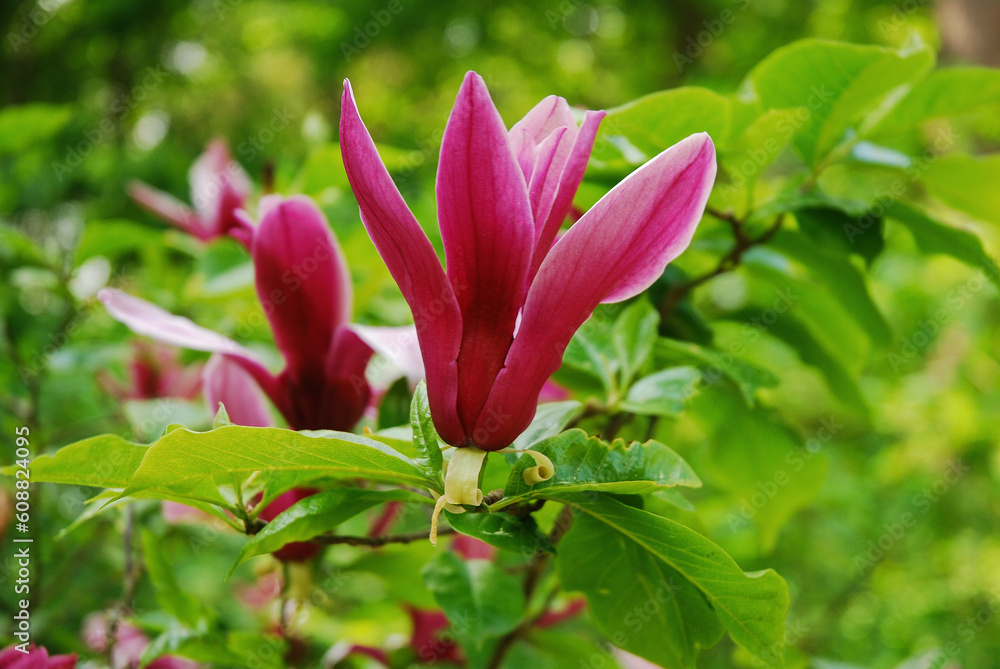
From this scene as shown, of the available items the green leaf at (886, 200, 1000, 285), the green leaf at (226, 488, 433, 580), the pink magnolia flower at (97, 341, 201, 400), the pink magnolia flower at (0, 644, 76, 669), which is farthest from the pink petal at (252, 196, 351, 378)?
the pink magnolia flower at (97, 341, 201, 400)

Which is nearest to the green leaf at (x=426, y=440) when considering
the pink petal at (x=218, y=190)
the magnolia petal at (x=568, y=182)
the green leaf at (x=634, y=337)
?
the magnolia petal at (x=568, y=182)

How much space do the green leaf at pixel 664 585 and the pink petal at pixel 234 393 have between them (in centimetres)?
32

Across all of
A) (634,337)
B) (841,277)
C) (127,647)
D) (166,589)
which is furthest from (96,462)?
(841,277)

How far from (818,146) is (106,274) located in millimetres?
1388

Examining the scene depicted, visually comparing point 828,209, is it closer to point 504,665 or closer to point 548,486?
point 548,486

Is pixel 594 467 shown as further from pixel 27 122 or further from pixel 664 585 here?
pixel 27 122

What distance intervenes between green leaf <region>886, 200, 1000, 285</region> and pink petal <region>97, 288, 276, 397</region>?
620 millimetres

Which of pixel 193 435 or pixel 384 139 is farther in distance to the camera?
pixel 384 139

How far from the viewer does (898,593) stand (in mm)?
2443

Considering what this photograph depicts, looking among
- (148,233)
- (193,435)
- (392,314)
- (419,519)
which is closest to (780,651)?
(193,435)

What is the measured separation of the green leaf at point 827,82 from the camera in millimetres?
717

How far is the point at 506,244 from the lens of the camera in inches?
19.3

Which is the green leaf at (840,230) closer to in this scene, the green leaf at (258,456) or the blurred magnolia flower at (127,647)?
the green leaf at (258,456)

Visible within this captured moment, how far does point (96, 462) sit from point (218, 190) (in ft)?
3.12
